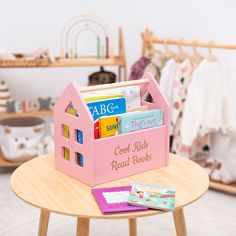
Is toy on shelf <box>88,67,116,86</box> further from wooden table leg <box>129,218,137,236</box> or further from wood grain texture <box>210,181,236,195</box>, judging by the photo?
wooden table leg <box>129,218,137,236</box>

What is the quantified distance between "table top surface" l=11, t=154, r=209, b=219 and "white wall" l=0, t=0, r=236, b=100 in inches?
64.5

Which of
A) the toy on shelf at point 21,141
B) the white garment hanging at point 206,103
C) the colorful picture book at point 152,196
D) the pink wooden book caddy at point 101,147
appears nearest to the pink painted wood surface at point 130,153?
the pink wooden book caddy at point 101,147

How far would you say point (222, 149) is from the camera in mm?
3293

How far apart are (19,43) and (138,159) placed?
7.04 feet

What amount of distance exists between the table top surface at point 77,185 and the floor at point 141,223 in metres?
0.75

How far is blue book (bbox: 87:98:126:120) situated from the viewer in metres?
1.73

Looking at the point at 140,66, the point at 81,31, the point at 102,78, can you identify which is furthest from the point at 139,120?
the point at 81,31

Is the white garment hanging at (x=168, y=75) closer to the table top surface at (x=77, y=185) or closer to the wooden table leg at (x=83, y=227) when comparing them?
the table top surface at (x=77, y=185)

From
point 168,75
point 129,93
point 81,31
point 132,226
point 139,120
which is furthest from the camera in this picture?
point 81,31

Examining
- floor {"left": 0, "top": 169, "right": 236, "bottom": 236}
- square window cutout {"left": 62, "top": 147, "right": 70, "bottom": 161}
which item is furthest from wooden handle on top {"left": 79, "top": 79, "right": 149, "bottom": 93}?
floor {"left": 0, "top": 169, "right": 236, "bottom": 236}

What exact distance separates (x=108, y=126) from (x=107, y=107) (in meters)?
0.10

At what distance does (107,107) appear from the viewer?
176cm

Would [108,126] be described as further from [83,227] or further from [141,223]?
[141,223]

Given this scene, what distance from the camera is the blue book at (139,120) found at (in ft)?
5.64
